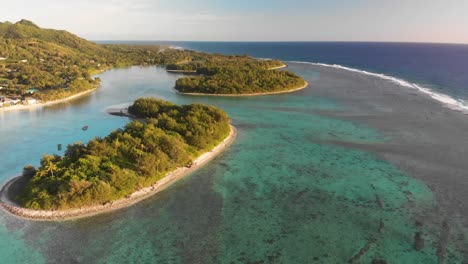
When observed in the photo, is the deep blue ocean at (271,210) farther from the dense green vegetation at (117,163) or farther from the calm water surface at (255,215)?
the dense green vegetation at (117,163)

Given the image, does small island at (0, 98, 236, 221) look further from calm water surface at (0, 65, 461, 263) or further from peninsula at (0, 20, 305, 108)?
peninsula at (0, 20, 305, 108)

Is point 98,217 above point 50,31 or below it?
below

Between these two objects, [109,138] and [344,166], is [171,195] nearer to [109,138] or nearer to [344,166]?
[109,138]

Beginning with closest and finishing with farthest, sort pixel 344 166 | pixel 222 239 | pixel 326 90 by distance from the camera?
pixel 222 239
pixel 344 166
pixel 326 90

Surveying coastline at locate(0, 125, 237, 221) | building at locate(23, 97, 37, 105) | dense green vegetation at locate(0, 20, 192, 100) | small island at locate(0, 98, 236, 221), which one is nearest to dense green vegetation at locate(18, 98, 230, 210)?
small island at locate(0, 98, 236, 221)

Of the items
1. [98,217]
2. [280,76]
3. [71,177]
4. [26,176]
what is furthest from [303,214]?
[280,76]
